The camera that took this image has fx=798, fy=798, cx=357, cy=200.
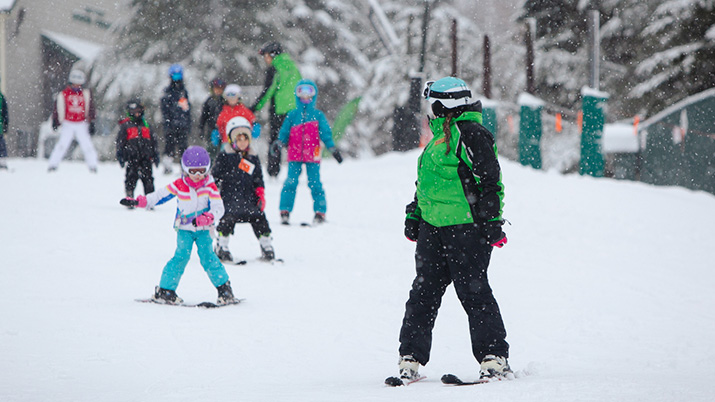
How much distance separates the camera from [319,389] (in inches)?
150

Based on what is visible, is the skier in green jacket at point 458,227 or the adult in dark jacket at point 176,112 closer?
the skier in green jacket at point 458,227

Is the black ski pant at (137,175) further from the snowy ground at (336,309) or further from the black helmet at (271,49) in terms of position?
the black helmet at (271,49)

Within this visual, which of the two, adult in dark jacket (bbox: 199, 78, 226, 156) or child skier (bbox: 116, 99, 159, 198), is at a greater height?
adult in dark jacket (bbox: 199, 78, 226, 156)

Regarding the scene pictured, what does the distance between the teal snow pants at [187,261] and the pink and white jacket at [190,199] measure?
0.06 meters

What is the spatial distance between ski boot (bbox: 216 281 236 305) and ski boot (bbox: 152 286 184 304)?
11.0 inches

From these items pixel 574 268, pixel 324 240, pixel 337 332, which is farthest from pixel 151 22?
pixel 337 332

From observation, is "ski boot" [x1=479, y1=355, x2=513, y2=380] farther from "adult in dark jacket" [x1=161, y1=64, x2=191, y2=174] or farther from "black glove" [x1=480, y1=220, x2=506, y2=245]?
"adult in dark jacket" [x1=161, y1=64, x2=191, y2=174]

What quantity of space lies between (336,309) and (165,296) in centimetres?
125

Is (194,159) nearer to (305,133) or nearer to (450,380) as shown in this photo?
(450,380)

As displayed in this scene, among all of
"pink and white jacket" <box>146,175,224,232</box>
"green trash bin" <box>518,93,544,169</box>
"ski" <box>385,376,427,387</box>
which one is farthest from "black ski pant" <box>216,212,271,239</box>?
"green trash bin" <box>518,93,544,169</box>

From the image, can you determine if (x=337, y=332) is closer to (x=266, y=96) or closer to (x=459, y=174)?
(x=459, y=174)

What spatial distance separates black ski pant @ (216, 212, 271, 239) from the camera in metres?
7.46

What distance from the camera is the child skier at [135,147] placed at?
10305 mm

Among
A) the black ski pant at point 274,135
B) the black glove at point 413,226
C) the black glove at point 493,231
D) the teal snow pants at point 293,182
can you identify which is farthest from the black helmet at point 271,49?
the black glove at point 493,231
